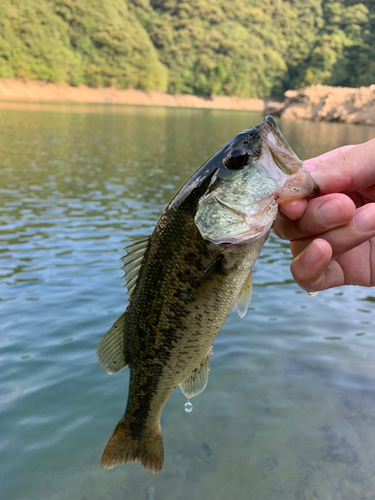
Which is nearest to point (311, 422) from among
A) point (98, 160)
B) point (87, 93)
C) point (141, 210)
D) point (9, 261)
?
point (9, 261)

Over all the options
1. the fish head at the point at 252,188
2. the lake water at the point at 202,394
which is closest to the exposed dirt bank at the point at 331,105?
the lake water at the point at 202,394

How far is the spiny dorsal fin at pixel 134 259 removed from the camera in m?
3.00

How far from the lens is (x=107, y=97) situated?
112125mm

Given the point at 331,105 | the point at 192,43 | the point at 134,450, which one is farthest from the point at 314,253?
the point at 192,43

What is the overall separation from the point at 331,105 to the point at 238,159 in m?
84.2

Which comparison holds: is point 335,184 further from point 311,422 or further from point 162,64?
point 162,64

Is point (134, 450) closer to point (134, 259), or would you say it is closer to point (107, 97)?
point (134, 259)

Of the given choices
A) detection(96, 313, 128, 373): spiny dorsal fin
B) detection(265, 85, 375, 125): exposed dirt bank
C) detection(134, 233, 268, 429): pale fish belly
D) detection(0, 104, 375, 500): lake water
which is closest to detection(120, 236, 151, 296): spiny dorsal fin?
detection(96, 313, 128, 373): spiny dorsal fin

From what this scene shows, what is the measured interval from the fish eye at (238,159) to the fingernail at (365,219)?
0.93 m

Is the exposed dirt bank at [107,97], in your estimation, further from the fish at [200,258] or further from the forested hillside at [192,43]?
the fish at [200,258]

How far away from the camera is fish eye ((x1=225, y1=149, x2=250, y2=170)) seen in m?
2.60

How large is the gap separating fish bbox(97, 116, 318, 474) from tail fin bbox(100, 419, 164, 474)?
414 millimetres

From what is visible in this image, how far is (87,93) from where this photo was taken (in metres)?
109

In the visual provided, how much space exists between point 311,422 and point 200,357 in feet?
10.1
